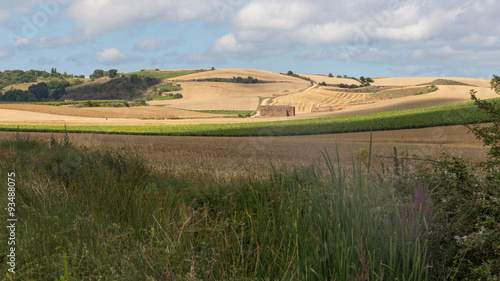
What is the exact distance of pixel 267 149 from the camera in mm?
18703

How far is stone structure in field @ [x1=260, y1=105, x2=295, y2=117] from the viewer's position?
43688mm

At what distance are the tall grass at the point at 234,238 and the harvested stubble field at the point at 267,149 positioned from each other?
0.74 meters

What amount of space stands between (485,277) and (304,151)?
14020 millimetres

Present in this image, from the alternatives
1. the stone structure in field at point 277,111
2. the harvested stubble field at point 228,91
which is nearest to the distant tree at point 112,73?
the harvested stubble field at point 228,91

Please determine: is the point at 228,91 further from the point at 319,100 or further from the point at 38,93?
the point at 38,93

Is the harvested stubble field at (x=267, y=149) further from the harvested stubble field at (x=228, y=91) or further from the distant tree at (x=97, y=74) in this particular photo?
the distant tree at (x=97, y=74)

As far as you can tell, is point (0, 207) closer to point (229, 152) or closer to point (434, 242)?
point (434, 242)

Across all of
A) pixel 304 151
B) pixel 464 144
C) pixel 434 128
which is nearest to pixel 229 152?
pixel 304 151

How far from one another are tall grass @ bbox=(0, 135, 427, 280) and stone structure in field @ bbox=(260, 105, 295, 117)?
3718cm

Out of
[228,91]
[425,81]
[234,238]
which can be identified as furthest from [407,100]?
[228,91]

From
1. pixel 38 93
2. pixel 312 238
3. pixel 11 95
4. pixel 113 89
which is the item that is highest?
pixel 113 89

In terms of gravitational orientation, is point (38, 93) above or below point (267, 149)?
above

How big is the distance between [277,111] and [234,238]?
135ft

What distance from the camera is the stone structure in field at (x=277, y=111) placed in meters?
43.7
